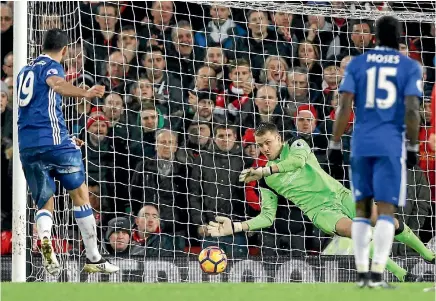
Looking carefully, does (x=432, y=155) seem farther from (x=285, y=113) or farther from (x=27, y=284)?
(x=27, y=284)

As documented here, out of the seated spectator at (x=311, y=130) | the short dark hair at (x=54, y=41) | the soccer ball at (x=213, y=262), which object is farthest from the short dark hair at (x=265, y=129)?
the short dark hair at (x=54, y=41)

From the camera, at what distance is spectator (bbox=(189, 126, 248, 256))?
13305 millimetres

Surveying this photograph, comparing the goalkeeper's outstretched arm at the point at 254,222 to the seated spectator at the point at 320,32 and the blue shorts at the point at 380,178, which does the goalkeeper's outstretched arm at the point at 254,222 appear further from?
the blue shorts at the point at 380,178

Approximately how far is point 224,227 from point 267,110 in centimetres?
229

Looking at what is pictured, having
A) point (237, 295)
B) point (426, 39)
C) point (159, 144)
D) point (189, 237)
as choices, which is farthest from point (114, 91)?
point (237, 295)

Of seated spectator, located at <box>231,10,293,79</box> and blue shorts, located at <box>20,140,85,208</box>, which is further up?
seated spectator, located at <box>231,10,293,79</box>

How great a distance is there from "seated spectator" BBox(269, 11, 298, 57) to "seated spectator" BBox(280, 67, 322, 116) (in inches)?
14.4

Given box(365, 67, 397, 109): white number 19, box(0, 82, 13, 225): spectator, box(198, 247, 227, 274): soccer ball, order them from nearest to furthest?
box(365, 67, 397, 109): white number 19, box(198, 247, 227, 274): soccer ball, box(0, 82, 13, 225): spectator

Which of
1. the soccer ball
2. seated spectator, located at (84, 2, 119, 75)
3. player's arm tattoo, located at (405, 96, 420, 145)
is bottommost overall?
the soccer ball

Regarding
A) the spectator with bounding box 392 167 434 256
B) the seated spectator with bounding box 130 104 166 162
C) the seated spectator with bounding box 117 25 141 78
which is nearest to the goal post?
the seated spectator with bounding box 130 104 166 162

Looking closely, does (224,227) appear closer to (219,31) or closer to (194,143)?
(194,143)

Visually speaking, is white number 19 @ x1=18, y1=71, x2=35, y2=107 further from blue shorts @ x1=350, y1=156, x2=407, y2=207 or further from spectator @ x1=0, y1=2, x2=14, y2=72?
spectator @ x1=0, y1=2, x2=14, y2=72

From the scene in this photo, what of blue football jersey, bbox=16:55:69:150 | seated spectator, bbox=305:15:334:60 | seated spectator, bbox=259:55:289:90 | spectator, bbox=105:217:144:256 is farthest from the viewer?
seated spectator, bbox=305:15:334:60

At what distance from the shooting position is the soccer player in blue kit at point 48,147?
9.69 m
